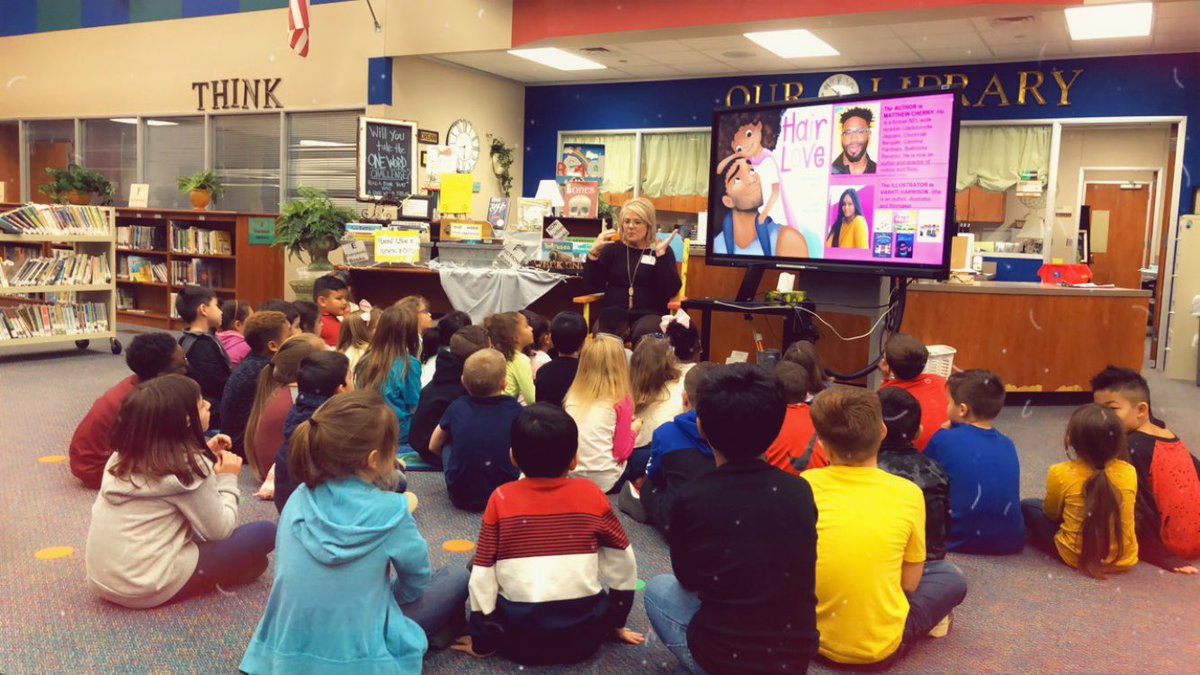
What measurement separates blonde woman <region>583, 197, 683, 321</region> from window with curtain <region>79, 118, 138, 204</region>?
8.38 metres

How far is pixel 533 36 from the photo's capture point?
8.95m

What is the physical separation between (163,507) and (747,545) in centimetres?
163

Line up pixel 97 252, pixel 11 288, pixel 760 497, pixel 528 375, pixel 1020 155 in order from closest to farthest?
pixel 760 497, pixel 528 375, pixel 11 288, pixel 97 252, pixel 1020 155

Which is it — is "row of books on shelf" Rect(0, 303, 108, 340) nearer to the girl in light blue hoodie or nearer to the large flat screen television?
the large flat screen television

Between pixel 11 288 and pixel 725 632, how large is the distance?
685 cm

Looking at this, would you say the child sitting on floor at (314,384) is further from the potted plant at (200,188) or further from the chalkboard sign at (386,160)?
the potted plant at (200,188)

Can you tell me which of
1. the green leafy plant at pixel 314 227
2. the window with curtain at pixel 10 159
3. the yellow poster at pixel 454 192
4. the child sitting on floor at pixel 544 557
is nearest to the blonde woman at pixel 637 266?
the yellow poster at pixel 454 192

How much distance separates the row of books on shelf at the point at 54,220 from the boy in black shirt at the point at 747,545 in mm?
Answer: 6794

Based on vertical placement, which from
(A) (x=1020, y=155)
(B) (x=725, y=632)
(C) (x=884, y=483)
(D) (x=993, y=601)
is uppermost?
(A) (x=1020, y=155)

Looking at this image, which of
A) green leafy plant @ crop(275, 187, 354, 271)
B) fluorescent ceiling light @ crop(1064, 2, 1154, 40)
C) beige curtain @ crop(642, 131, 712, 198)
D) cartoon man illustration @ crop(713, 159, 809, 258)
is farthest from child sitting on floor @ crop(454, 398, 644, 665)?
beige curtain @ crop(642, 131, 712, 198)

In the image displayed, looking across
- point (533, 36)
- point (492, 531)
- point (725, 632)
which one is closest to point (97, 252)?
point (533, 36)

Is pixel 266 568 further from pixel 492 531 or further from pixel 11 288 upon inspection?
pixel 11 288

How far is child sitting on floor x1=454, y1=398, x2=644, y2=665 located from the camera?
2.30 m

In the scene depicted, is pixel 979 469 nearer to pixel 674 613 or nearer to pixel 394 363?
pixel 674 613
